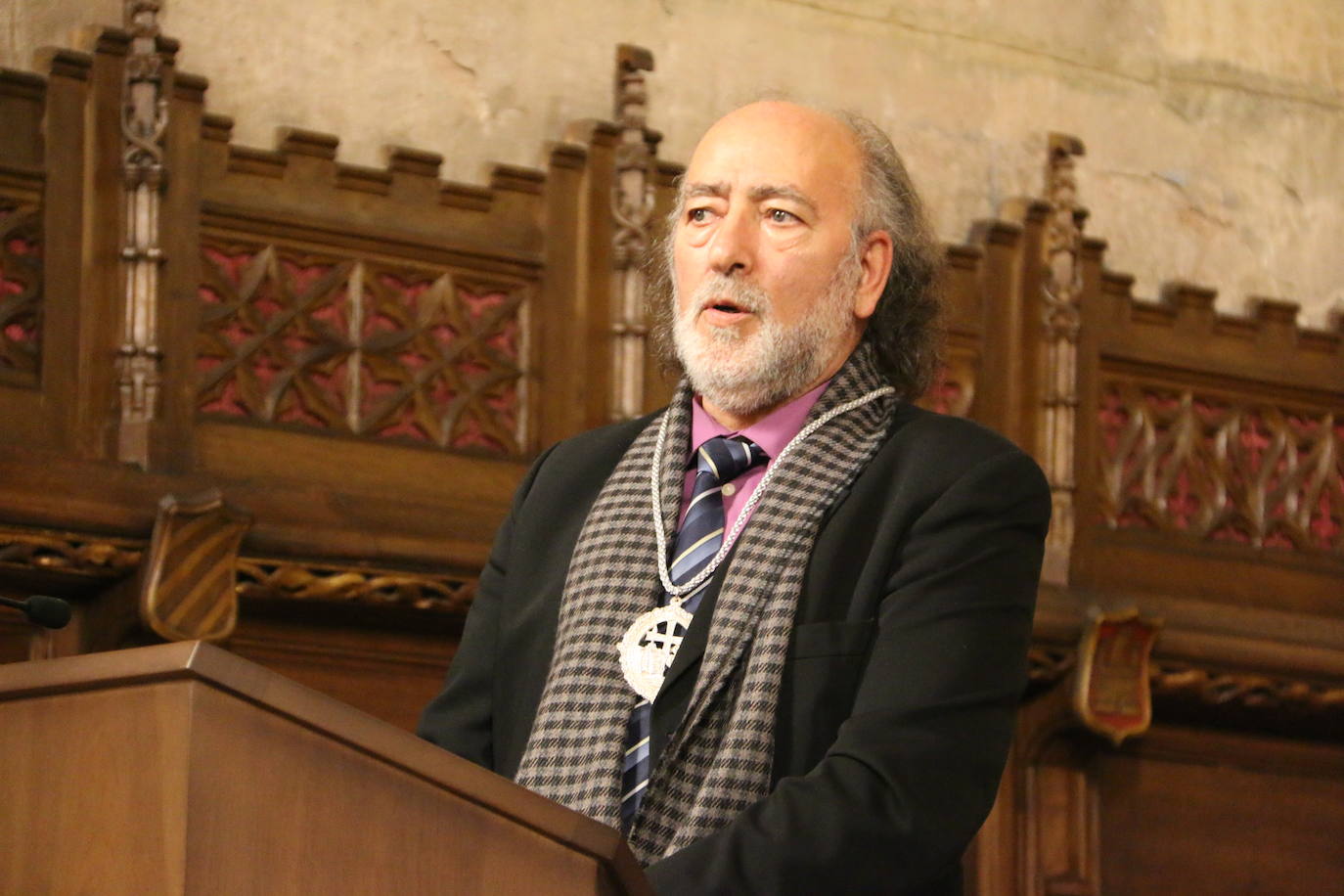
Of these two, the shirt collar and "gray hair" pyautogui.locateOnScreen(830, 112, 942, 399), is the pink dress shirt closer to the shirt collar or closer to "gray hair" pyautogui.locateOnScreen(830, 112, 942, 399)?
the shirt collar

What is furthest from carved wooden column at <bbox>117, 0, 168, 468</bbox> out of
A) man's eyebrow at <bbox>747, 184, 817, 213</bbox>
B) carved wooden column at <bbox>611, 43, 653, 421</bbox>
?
man's eyebrow at <bbox>747, 184, 817, 213</bbox>

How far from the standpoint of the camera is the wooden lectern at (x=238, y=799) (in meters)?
1.39

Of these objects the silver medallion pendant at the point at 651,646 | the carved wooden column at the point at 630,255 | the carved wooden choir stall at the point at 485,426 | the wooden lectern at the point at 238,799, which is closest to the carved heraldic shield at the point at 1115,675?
the carved wooden choir stall at the point at 485,426

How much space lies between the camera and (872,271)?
8.13 ft

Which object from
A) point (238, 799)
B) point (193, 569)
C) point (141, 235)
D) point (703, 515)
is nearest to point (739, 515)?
point (703, 515)

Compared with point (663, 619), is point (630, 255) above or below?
above

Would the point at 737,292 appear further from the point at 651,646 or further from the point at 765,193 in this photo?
the point at 651,646

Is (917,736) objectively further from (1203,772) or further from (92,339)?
(1203,772)

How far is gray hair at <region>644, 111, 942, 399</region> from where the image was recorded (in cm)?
246

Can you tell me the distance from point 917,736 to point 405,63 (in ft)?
10.6

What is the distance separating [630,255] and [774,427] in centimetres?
224

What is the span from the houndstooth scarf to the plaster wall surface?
2485 millimetres

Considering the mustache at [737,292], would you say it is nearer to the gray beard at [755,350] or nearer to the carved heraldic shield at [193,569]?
the gray beard at [755,350]

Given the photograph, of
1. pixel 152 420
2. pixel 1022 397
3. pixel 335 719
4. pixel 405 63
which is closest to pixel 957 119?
pixel 1022 397
